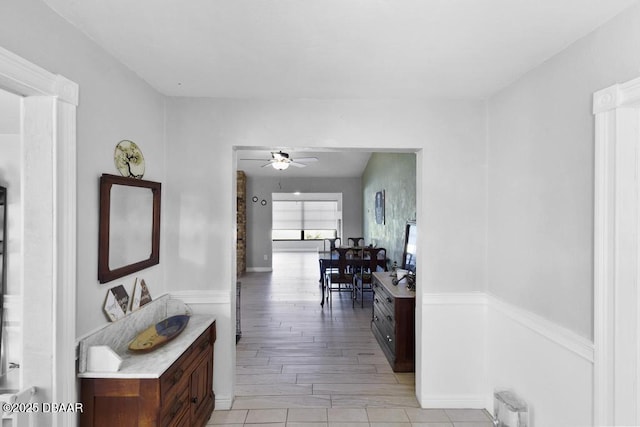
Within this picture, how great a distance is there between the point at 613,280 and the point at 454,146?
4.64 feet

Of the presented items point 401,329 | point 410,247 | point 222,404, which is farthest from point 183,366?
point 410,247

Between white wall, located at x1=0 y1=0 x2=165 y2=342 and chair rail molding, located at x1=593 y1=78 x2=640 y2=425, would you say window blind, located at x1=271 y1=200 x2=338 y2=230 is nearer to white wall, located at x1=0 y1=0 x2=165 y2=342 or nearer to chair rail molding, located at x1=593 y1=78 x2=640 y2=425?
white wall, located at x1=0 y1=0 x2=165 y2=342

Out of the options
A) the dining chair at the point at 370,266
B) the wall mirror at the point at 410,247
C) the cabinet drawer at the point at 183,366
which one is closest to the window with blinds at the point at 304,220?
the dining chair at the point at 370,266

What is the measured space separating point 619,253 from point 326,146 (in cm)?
186

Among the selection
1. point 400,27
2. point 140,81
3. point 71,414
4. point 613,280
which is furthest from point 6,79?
point 613,280

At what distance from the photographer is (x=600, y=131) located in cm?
162

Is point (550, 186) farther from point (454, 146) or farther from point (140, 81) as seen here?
point (140, 81)

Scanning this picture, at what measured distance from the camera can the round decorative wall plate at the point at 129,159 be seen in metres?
2.08

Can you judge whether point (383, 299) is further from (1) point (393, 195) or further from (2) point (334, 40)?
(2) point (334, 40)

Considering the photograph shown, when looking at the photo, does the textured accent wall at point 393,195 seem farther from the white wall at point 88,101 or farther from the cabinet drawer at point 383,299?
the white wall at point 88,101

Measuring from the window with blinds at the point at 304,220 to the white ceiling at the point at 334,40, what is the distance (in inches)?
327

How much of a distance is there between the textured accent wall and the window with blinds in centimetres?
298

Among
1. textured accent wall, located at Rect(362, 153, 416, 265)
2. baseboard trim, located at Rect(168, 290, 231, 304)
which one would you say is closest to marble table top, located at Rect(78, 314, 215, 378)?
baseboard trim, located at Rect(168, 290, 231, 304)

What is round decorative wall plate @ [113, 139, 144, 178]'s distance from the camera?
2078 mm
